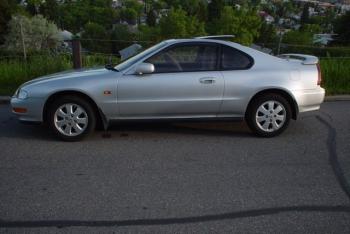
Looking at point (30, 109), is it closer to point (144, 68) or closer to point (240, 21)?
point (144, 68)

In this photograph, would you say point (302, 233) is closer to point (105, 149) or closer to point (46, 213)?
point (46, 213)

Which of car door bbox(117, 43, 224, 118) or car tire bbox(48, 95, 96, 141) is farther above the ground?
car door bbox(117, 43, 224, 118)

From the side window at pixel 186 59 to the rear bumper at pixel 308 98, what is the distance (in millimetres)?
1296

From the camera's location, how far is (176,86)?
5965mm

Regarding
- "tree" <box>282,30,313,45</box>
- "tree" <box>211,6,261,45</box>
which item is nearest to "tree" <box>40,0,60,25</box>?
"tree" <box>211,6,261,45</box>

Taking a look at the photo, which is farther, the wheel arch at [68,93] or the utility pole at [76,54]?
the utility pole at [76,54]

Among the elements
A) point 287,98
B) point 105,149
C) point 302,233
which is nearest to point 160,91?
point 105,149

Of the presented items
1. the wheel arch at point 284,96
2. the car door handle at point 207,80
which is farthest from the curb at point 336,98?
the car door handle at point 207,80

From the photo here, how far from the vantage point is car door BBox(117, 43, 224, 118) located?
233 inches

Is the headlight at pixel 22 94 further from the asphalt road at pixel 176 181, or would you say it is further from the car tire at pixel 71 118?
the asphalt road at pixel 176 181

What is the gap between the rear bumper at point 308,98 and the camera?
6260 millimetres

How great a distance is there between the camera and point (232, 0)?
79.8m

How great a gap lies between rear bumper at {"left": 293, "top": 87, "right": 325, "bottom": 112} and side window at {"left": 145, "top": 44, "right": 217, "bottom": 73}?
1296mm

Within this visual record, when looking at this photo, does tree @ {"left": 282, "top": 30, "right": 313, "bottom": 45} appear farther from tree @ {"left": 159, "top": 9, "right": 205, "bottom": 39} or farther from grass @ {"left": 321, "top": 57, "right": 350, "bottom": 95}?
grass @ {"left": 321, "top": 57, "right": 350, "bottom": 95}
